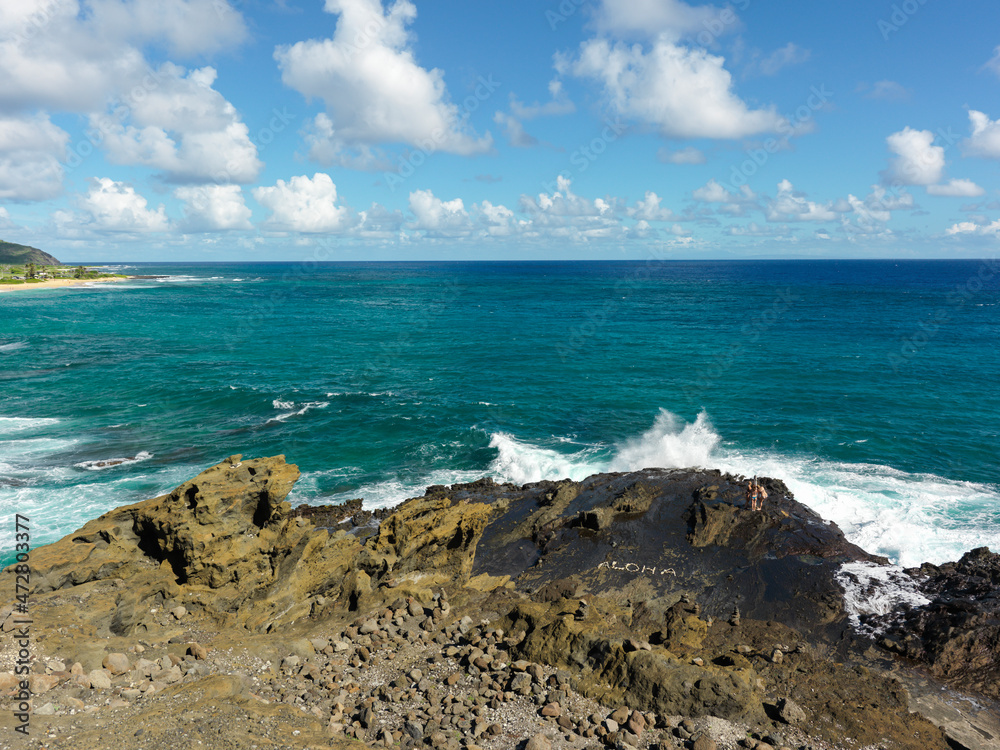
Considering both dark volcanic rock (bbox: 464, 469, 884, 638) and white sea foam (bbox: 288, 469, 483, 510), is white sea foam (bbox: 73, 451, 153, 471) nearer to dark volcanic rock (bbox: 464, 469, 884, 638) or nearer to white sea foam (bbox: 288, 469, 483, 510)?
white sea foam (bbox: 288, 469, 483, 510)

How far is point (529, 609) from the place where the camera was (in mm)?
18641

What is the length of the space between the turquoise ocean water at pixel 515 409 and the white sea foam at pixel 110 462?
170 mm

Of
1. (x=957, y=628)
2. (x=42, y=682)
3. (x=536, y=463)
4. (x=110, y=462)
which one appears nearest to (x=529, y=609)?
(x=42, y=682)

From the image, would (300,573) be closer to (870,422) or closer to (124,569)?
(124,569)

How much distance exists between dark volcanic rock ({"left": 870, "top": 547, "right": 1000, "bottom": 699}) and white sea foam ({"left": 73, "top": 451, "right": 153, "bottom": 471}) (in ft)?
128

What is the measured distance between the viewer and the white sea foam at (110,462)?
33.3 meters

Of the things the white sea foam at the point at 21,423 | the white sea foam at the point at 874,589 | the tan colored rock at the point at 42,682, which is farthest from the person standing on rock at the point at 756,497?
the white sea foam at the point at 21,423

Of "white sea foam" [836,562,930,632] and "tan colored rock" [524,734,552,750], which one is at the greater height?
"tan colored rock" [524,734,552,750]

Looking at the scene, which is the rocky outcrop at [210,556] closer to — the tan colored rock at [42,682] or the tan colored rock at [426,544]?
the tan colored rock at [426,544]

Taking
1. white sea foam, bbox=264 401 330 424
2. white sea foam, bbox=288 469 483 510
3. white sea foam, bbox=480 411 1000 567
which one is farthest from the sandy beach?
white sea foam, bbox=480 411 1000 567

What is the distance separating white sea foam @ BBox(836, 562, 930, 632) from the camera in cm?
2012

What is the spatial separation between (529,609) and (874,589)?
13.6 m

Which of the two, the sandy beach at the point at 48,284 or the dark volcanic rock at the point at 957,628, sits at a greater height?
the sandy beach at the point at 48,284

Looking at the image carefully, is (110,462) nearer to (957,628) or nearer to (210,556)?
(210,556)
